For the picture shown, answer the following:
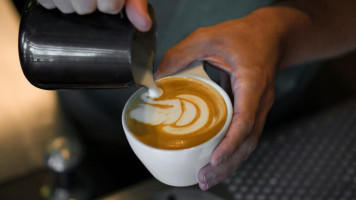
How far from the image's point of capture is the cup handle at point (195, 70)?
32.3 inches

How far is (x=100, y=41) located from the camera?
0.61 meters

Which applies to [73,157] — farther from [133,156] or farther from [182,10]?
[182,10]

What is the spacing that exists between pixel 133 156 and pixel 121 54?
698mm

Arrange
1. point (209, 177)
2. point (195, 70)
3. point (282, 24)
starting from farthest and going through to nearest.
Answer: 1. point (282, 24)
2. point (195, 70)
3. point (209, 177)

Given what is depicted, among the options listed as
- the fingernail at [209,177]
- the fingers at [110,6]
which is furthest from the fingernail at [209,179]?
the fingers at [110,6]

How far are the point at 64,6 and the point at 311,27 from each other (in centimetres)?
71

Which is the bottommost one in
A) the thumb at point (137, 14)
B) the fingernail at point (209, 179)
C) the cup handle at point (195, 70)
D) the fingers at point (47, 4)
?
the fingernail at point (209, 179)

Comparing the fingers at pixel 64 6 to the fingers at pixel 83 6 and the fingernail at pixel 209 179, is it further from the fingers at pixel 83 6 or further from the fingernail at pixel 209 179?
the fingernail at pixel 209 179

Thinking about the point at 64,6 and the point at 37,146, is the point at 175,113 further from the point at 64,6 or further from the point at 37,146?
the point at 37,146

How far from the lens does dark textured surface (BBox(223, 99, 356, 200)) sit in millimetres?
809

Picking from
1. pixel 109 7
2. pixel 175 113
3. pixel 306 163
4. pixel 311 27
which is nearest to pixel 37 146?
pixel 175 113

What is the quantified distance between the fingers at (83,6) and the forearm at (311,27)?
49cm

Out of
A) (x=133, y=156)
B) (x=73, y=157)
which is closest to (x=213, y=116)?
(x=73, y=157)

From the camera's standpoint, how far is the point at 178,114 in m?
0.76
